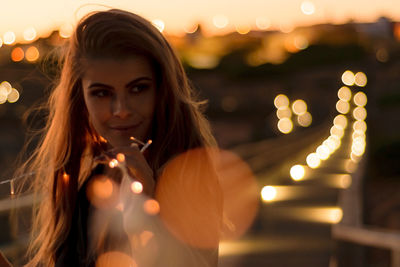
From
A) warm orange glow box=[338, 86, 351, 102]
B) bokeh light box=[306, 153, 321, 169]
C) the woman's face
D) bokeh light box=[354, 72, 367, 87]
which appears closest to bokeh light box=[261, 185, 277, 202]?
the woman's face

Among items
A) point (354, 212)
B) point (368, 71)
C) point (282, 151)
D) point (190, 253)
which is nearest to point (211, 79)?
point (368, 71)

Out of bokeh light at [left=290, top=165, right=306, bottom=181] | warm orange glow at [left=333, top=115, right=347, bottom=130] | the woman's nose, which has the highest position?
the woman's nose

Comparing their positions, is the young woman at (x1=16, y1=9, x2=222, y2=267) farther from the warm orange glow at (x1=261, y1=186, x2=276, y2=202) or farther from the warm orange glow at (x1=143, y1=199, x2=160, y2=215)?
the warm orange glow at (x1=261, y1=186, x2=276, y2=202)

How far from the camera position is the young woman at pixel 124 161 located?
86.6 inches

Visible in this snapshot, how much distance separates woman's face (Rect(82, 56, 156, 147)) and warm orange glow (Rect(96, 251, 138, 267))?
0.37 m

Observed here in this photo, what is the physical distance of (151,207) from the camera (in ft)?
7.20

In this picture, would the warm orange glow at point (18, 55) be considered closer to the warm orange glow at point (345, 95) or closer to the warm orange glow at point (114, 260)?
the warm orange glow at point (345, 95)

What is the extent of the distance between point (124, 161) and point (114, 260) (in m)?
0.36

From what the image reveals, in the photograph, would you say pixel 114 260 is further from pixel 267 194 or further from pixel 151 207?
pixel 267 194

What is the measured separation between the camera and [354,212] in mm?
11070

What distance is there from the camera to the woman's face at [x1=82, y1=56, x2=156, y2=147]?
2.46 meters

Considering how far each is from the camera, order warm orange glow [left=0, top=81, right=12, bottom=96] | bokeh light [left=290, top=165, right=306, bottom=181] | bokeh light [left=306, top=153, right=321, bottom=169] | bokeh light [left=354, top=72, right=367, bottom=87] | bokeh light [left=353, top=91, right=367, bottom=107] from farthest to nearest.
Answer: bokeh light [left=354, top=72, right=367, bottom=87] < bokeh light [left=353, top=91, right=367, bottom=107] < warm orange glow [left=0, top=81, right=12, bottom=96] < bokeh light [left=306, top=153, right=321, bottom=169] < bokeh light [left=290, top=165, right=306, bottom=181]

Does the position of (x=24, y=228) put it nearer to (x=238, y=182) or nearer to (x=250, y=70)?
(x=238, y=182)

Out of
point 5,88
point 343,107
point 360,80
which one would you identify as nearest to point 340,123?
point 343,107
